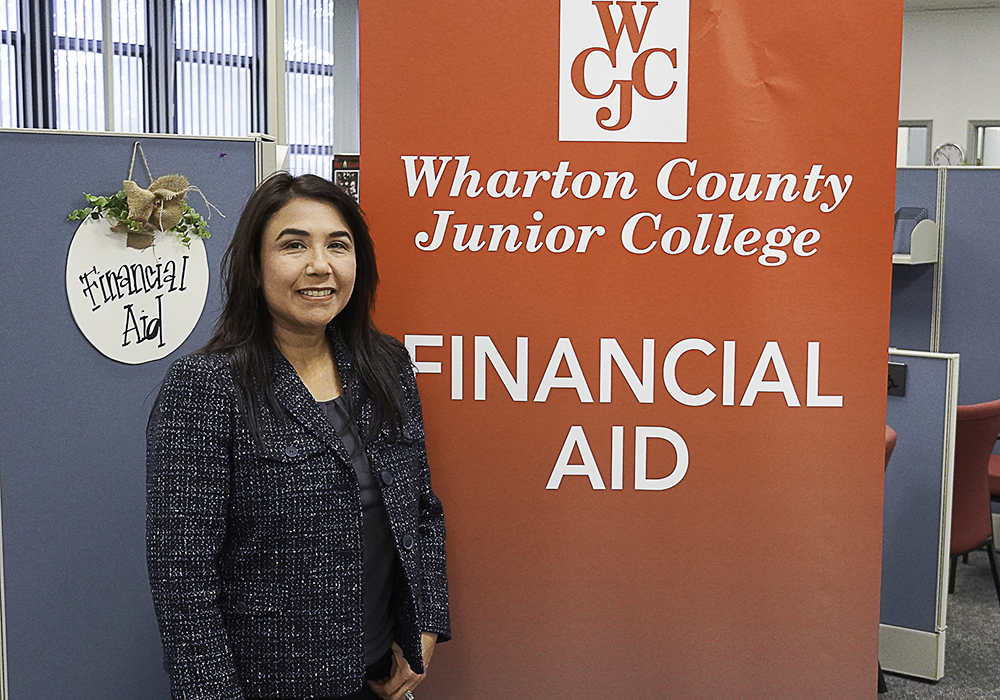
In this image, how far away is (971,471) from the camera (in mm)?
3699

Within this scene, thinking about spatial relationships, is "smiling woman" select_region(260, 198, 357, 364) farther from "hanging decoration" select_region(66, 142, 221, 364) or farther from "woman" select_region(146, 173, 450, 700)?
"hanging decoration" select_region(66, 142, 221, 364)

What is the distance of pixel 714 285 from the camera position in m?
1.47

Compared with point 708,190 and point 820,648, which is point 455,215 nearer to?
point 708,190

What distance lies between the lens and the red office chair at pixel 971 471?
367 cm

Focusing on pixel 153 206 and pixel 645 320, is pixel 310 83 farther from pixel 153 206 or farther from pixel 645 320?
pixel 645 320

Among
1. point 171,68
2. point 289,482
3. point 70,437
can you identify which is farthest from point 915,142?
point 289,482

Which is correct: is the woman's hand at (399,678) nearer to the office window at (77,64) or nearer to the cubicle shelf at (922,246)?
the cubicle shelf at (922,246)

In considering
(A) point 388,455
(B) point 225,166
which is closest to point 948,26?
(B) point 225,166

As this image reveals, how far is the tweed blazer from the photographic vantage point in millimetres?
1294

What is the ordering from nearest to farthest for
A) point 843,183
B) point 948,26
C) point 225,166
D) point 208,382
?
point 208,382 → point 843,183 → point 225,166 → point 948,26

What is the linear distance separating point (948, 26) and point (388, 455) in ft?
35.6

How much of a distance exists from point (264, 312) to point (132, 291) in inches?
42.0

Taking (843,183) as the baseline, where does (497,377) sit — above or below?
below

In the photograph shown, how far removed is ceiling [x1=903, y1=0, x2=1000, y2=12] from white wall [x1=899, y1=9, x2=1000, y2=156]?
6 centimetres
